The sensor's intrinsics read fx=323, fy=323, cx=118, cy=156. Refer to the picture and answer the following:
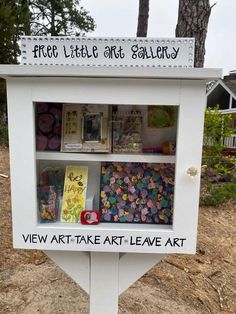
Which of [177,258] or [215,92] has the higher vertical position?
[215,92]

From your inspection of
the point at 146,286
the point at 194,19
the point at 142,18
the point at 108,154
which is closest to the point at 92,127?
the point at 108,154

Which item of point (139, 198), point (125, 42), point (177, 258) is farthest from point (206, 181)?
point (125, 42)

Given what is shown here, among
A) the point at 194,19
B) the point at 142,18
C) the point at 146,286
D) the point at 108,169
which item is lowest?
the point at 146,286

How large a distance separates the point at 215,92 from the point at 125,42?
1382cm

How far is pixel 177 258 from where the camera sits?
279 centimetres

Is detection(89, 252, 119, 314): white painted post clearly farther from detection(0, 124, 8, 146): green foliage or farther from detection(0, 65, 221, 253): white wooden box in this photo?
detection(0, 124, 8, 146): green foliage

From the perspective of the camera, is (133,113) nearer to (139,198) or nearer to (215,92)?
(139,198)

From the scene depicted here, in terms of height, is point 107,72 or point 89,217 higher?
point 107,72

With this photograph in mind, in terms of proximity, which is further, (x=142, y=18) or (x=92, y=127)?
(x=142, y=18)

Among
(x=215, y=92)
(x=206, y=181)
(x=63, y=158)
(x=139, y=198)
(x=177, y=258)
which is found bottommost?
(x=177, y=258)

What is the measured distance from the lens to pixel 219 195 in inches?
162

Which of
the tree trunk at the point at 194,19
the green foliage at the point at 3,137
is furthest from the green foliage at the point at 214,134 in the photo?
the green foliage at the point at 3,137

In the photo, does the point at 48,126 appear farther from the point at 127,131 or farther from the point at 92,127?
the point at 127,131

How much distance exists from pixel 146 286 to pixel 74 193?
138 cm
